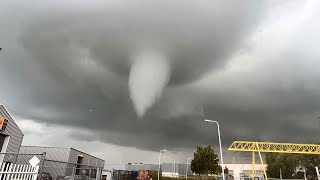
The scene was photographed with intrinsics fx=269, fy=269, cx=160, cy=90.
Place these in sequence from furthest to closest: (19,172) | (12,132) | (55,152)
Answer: (55,152), (12,132), (19,172)

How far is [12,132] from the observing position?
129 feet

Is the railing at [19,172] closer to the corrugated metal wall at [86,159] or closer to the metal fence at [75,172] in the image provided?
the metal fence at [75,172]

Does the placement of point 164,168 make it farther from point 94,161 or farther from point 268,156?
point 94,161

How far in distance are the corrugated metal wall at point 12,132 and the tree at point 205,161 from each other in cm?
4183

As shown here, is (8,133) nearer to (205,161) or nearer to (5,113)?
(5,113)

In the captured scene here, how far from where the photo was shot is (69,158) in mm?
52719

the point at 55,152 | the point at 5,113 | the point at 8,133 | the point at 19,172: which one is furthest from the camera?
the point at 55,152

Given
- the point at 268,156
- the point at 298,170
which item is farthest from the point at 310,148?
the point at 268,156

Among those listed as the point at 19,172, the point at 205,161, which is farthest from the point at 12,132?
the point at 205,161

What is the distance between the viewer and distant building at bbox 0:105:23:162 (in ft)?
114

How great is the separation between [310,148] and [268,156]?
146ft

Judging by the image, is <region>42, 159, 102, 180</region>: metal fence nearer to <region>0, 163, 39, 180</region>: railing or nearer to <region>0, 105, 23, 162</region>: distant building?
<region>0, 163, 39, 180</region>: railing

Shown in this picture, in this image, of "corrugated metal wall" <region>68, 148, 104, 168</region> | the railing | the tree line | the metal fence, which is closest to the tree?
the tree line

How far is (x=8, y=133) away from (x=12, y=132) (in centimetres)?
211
